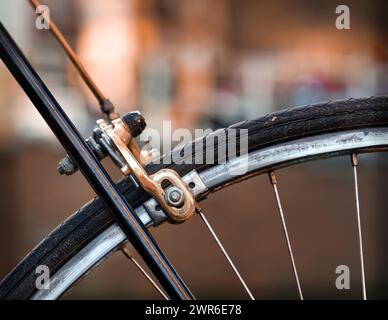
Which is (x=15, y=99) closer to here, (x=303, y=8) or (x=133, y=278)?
(x=133, y=278)

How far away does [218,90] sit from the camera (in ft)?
15.0

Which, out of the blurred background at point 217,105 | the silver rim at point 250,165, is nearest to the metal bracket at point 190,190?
the silver rim at point 250,165

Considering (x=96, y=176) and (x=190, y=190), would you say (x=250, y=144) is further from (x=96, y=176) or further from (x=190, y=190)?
(x=96, y=176)

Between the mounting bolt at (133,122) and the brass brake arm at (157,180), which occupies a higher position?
the mounting bolt at (133,122)

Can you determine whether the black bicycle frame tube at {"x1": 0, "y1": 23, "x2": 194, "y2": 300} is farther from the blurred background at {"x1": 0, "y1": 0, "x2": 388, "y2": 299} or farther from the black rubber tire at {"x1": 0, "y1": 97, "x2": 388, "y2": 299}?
the blurred background at {"x1": 0, "y1": 0, "x2": 388, "y2": 299}

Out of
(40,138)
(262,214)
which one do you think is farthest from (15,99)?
(262,214)

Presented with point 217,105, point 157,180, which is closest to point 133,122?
point 157,180

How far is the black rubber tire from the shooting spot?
1119mm

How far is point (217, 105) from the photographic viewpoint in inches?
180

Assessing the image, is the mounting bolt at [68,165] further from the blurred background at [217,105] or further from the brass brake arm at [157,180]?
the blurred background at [217,105]

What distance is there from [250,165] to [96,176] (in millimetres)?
228

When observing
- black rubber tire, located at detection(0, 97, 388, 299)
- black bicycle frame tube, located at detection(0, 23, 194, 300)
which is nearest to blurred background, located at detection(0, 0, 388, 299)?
black rubber tire, located at detection(0, 97, 388, 299)

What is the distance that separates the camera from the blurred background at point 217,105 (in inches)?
172

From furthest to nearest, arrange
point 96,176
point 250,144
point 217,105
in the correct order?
point 217,105
point 250,144
point 96,176
